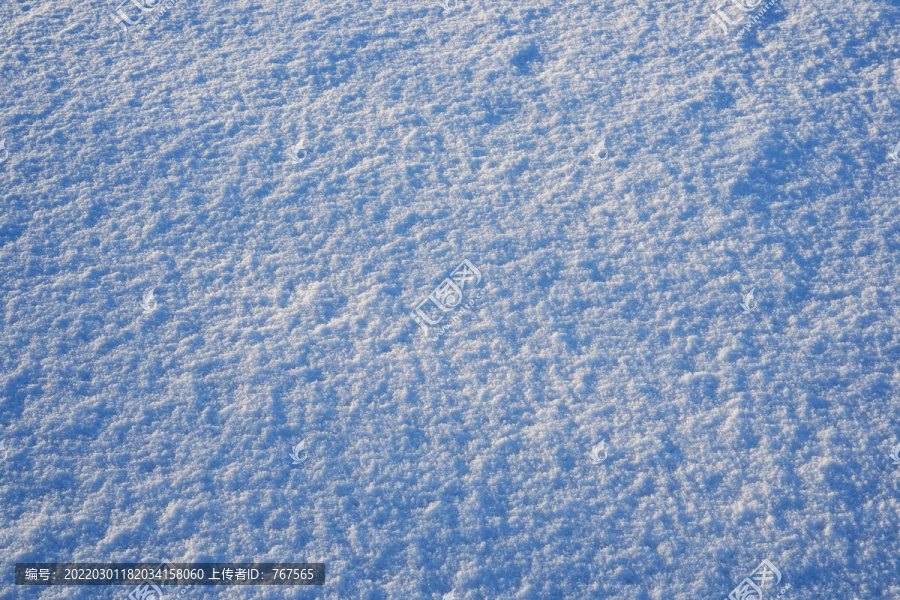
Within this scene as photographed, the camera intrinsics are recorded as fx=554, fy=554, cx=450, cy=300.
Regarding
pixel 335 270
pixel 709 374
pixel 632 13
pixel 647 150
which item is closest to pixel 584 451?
pixel 709 374

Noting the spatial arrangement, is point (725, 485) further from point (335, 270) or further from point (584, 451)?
point (335, 270)

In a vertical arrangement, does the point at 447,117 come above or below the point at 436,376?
above

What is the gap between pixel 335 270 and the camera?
2404 millimetres

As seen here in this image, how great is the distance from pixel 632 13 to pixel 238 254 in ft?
Result: 7.98

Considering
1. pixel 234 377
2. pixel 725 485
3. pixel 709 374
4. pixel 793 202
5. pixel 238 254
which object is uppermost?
pixel 238 254
